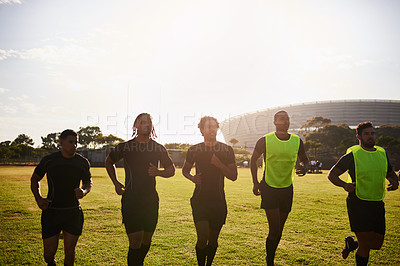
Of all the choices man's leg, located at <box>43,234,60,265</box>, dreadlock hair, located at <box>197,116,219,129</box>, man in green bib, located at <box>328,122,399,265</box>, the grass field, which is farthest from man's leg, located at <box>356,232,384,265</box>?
man's leg, located at <box>43,234,60,265</box>

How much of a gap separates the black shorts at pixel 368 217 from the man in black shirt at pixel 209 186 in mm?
1826

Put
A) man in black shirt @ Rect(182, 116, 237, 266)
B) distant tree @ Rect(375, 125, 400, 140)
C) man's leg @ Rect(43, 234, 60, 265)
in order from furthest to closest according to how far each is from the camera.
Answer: distant tree @ Rect(375, 125, 400, 140)
man in black shirt @ Rect(182, 116, 237, 266)
man's leg @ Rect(43, 234, 60, 265)

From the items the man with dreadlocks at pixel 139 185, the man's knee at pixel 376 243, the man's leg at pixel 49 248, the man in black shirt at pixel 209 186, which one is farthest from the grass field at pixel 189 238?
the man's leg at pixel 49 248

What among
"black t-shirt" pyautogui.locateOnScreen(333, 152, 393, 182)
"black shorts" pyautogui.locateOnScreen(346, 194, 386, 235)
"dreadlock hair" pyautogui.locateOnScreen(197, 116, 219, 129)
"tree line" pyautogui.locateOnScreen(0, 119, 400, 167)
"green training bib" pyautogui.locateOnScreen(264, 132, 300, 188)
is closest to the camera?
"black shorts" pyautogui.locateOnScreen(346, 194, 386, 235)

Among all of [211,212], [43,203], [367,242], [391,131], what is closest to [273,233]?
[211,212]

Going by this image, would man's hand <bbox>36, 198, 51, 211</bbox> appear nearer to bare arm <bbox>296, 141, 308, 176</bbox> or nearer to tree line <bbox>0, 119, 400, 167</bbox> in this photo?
bare arm <bbox>296, 141, 308, 176</bbox>

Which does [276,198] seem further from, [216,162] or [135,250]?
[135,250]

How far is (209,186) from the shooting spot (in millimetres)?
4320

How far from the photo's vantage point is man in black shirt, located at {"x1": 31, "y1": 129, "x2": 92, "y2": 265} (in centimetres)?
369

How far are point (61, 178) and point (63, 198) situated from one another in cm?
26

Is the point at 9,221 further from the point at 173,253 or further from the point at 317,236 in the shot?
the point at 317,236

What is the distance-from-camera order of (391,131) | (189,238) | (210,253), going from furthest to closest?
(391,131)
(189,238)
(210,253)

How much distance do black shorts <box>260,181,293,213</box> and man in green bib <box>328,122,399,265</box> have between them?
79 centimetres

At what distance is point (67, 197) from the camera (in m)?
3.83
